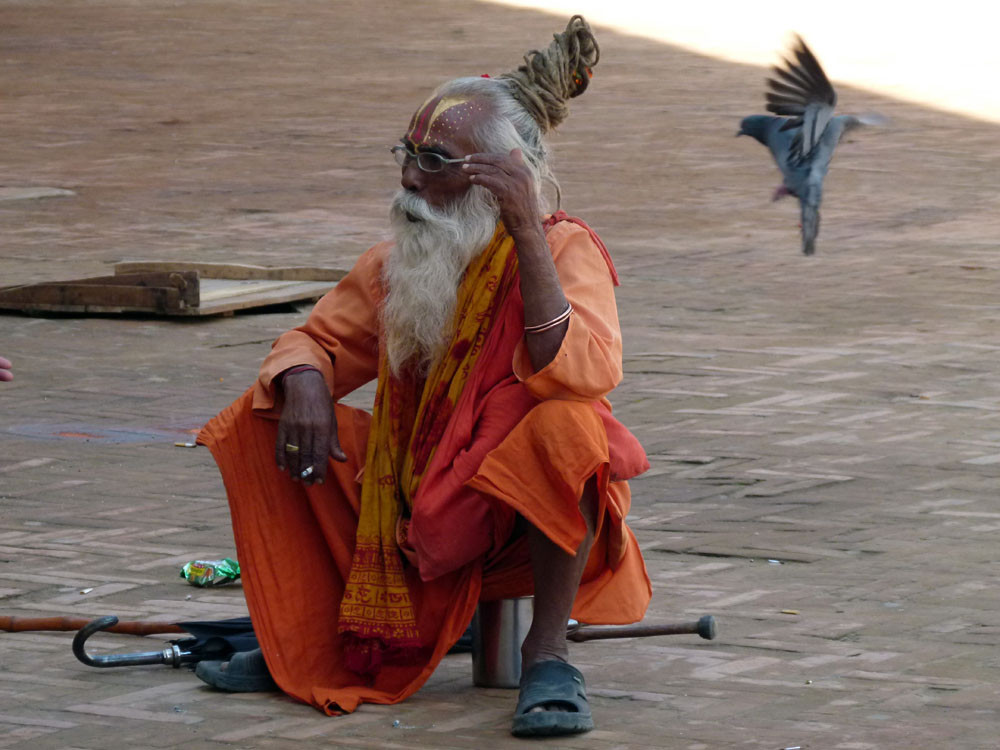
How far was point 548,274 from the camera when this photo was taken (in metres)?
3.34

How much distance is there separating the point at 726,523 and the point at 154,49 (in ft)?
61.6

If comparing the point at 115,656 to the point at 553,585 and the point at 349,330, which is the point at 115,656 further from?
the point at 553,585

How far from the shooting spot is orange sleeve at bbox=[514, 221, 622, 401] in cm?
331

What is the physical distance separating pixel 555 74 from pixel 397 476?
854 mm

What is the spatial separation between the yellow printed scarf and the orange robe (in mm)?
53

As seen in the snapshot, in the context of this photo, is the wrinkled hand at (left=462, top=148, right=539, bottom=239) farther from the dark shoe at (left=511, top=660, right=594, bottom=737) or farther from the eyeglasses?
the dark shoe at (left=511, top=660, right=594, bottom=737)

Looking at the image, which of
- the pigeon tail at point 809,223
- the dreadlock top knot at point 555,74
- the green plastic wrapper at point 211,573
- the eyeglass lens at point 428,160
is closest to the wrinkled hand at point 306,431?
the eyeglass lens at point 428,160

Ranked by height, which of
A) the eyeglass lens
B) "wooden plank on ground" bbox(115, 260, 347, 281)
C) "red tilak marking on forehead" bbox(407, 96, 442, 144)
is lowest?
"wooden plank on ground" bbox(115, 260, 347, 281)

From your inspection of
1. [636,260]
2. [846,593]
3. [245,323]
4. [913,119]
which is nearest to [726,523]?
[846,593]

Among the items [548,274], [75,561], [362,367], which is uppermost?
[548,274]

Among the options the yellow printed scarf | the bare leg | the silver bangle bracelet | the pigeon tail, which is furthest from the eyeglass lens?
the pigeon tail

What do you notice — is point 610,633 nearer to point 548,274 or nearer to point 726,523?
point 548,274

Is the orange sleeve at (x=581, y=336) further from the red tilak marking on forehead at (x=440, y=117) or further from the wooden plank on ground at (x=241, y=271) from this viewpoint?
the wooden plank on ground at (x=241, y=271)

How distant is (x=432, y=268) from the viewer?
143 inches
